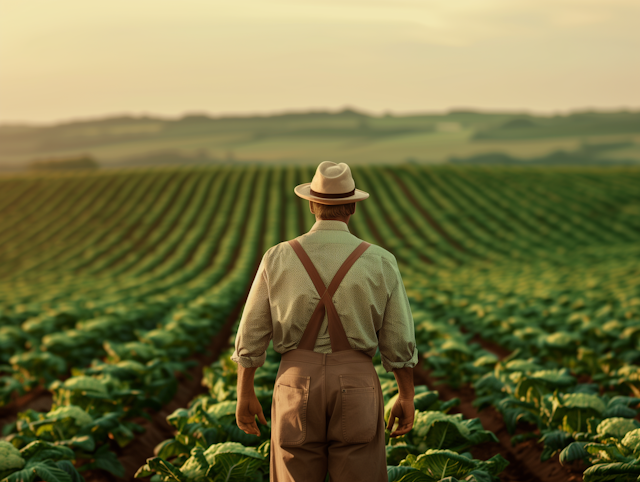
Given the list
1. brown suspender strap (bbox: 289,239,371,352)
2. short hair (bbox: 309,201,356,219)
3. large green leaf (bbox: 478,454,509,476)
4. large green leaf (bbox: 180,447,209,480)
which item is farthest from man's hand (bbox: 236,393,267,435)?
large green leaf (bbox: 478,454,509,476)

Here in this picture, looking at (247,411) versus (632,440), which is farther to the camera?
(632,440)

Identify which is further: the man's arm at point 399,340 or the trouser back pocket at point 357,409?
the man's arm at point 399,340

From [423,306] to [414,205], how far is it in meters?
32.8

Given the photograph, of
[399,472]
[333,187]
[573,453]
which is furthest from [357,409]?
[573,453]

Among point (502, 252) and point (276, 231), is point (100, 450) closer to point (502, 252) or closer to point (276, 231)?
point (502, 252)

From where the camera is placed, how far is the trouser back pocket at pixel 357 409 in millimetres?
2777

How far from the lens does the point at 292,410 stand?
2.80m

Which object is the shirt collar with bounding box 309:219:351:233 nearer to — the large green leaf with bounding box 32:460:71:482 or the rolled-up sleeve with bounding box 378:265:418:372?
the rolled-up sleeve with bounding box 378:265:418:372

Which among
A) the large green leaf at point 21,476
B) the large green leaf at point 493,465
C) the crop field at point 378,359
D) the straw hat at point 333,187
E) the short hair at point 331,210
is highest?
the straw hat at point 333,187

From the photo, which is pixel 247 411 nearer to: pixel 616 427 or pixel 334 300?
pixel 334 300

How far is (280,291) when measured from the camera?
9.43ft

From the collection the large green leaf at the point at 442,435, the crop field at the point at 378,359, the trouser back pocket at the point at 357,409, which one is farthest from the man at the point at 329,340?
the large green leaf at the point at 442,435

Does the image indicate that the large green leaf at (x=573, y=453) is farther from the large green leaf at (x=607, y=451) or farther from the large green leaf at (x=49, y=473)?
the large green leaf at (x=49, y=473)

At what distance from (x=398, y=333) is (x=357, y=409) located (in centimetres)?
47
